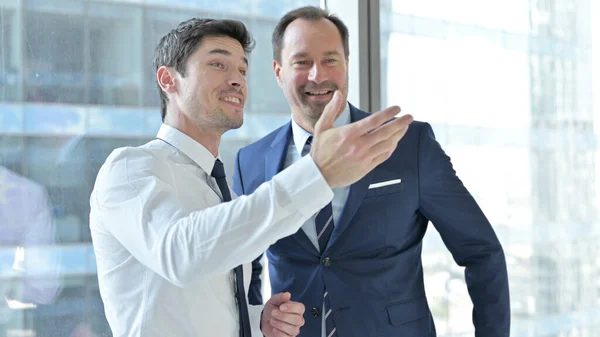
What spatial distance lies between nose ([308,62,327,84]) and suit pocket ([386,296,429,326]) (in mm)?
671

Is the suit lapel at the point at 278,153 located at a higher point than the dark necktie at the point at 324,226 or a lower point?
Result: higher

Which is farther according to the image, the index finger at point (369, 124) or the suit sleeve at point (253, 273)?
the suit sleeve at point (253, 273)

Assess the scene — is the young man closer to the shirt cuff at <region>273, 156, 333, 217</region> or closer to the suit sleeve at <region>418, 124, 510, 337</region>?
the shirt cuff at <region>273, 156, 333, 217</region>

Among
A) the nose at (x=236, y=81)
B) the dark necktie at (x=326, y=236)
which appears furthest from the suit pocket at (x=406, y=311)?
the nose at (x=236, y=81)

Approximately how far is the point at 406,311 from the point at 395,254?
0.16 metres

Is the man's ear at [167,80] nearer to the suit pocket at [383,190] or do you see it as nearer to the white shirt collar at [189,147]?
the white shirt collar at [189,147]

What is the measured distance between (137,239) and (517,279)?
8.08 feet

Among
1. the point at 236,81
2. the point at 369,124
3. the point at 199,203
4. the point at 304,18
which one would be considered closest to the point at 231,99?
the point at 236,81

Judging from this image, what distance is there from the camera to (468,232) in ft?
6.51

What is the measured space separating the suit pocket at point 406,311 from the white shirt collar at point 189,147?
2.15ft

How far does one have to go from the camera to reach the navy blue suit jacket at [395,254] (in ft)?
6.28

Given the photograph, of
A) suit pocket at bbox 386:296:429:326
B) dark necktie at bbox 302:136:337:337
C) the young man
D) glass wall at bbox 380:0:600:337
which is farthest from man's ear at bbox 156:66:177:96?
glass wall at bbox 380:0:600:337

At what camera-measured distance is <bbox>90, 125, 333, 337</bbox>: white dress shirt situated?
4.00 ft

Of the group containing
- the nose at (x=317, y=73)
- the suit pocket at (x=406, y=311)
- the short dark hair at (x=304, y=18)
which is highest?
the short dark hair at (x=304, y=18)
